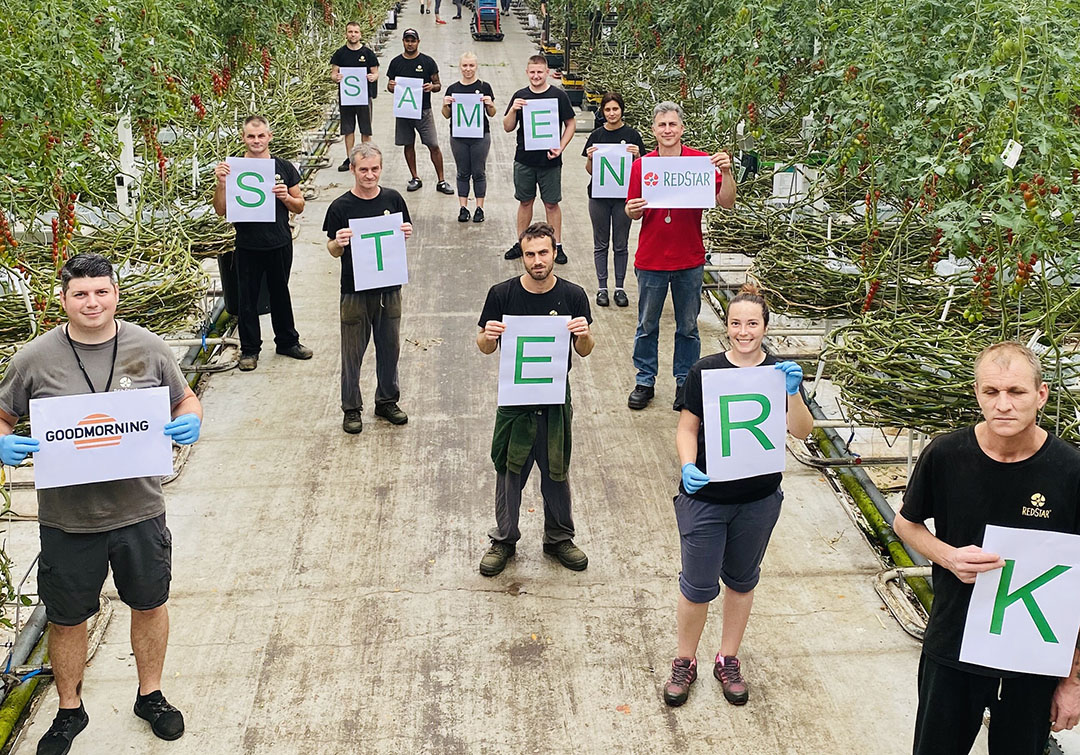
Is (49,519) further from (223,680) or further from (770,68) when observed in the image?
(770,68)

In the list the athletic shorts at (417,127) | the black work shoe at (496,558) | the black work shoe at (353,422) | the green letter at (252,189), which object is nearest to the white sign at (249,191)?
the green letter at (252,189)

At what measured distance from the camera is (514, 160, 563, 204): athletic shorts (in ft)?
30.9

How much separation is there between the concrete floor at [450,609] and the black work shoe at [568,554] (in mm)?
57

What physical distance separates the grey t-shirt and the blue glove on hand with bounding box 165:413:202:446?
11 centimetres

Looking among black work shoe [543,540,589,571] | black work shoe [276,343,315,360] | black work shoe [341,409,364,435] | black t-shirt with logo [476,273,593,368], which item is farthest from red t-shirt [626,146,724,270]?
black work shoe [276,343,315,360]

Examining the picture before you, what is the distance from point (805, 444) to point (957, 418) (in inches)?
57.1

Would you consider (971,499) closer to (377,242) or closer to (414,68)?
(377,242)

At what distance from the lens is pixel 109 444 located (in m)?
3.78

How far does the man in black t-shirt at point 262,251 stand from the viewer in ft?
23.6

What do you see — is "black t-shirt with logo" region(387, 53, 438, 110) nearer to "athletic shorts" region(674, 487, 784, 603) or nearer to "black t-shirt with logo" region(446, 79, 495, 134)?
"black t-shirt with logo" region(446, 79, 495, 134)

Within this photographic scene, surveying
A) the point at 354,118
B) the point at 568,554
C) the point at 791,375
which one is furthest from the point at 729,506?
the point at 354,118

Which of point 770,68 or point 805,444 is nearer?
point 805,444

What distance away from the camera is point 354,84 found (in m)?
12.0

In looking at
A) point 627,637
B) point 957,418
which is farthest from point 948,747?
point 957,418
